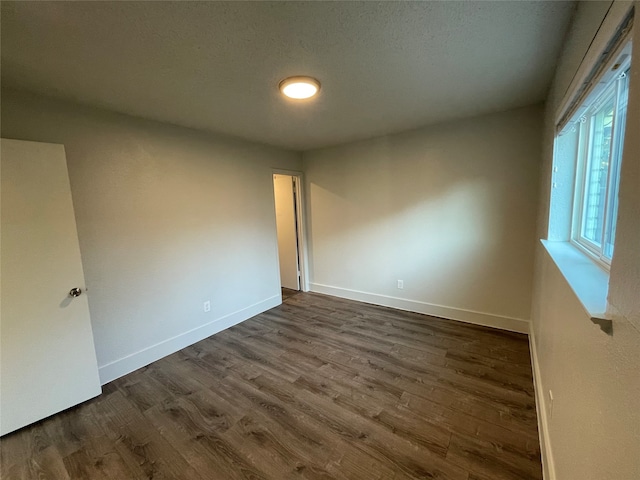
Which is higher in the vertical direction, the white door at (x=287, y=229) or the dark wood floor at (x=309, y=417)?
the white door at (x=287, y=229)

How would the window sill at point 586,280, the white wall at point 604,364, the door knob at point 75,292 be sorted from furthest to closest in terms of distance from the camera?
the door knob at point 75,292 < the window sill at point 586,280 < the white wall at point 604,364

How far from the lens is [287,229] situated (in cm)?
450

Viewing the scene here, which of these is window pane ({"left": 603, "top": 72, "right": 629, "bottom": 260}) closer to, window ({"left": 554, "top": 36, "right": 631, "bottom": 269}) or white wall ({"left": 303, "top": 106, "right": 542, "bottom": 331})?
window ({"left": 554, "top": 36, "right": 631, "bottom": 269})

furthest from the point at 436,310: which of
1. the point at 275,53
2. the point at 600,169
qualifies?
the point at 275,53

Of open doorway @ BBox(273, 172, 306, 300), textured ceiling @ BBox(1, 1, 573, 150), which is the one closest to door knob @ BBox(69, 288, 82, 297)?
textured ceiling @ BBox(1, 1, 573, 150)

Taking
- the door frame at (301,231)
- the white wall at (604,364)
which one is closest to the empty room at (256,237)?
the white wall at (604,364)

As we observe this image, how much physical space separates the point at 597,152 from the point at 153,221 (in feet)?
10.9

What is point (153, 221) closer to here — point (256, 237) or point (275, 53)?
point (256, 237)

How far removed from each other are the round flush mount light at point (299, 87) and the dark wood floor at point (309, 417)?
2.26 m

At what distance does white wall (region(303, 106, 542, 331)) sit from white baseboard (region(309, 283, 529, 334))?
0.01m

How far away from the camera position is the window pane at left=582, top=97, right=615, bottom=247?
1.26 meters

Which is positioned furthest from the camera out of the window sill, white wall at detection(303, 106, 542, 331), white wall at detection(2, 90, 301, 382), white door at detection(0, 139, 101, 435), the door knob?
white wall at detection(303, 106, 542, 331)

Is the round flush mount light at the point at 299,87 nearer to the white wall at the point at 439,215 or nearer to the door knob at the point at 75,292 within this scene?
the white wall at the point at 439,215

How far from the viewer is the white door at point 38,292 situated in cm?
170
